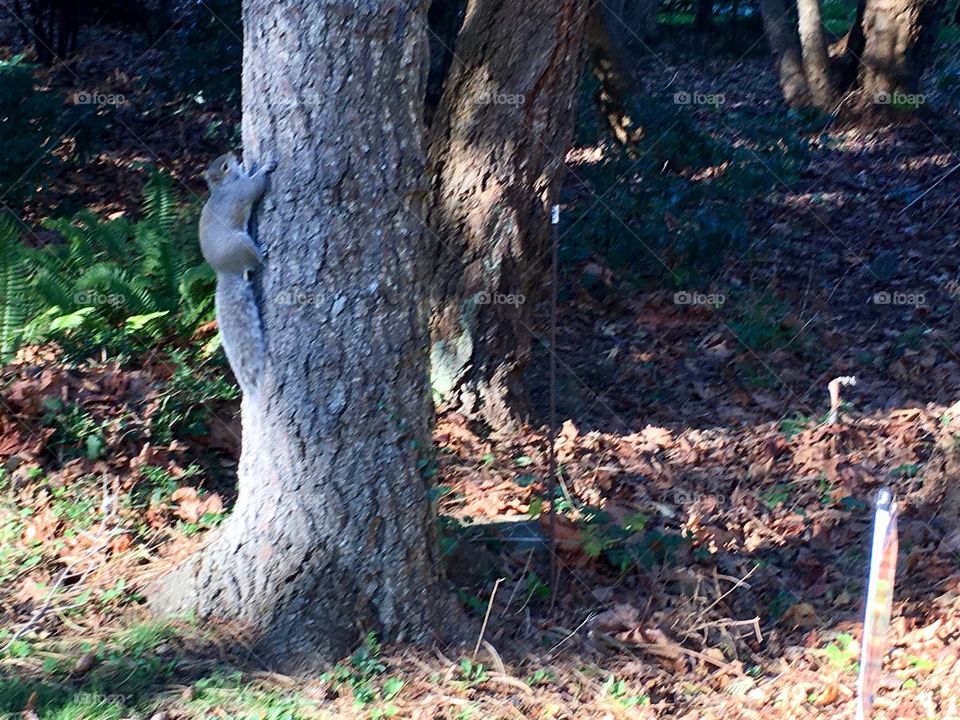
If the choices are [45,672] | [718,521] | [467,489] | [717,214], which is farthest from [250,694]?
[717,214]

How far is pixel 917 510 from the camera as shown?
5.28 metres

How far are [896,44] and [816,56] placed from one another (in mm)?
967

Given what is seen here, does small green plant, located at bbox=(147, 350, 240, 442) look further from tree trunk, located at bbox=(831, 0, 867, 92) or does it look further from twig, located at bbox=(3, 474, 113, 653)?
tree trunk, located at bbox=(831, 0, 867, 92)

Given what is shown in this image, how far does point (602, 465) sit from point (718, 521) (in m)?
0.77

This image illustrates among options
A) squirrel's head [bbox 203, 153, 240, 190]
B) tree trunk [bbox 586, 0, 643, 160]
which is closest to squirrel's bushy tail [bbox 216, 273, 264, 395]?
squirrel's head [bbox 203, 153, 240, 190]

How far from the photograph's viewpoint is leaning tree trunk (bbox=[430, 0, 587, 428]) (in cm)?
623

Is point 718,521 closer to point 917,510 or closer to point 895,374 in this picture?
point 917,510

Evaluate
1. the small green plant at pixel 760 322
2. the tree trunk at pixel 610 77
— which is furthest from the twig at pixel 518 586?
the tree trunk at pixel 610 77

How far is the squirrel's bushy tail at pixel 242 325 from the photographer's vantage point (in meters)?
4.07

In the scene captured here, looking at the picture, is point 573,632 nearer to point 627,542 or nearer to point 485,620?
point 485,620

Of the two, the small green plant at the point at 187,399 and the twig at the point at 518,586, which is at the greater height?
the small green plant at the point at 187,399

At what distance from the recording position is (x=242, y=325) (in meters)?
4.08

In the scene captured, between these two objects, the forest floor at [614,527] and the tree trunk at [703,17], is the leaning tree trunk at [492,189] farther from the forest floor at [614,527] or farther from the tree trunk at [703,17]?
the tree trunk at [703,17]

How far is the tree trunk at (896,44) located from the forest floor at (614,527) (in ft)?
15.0
